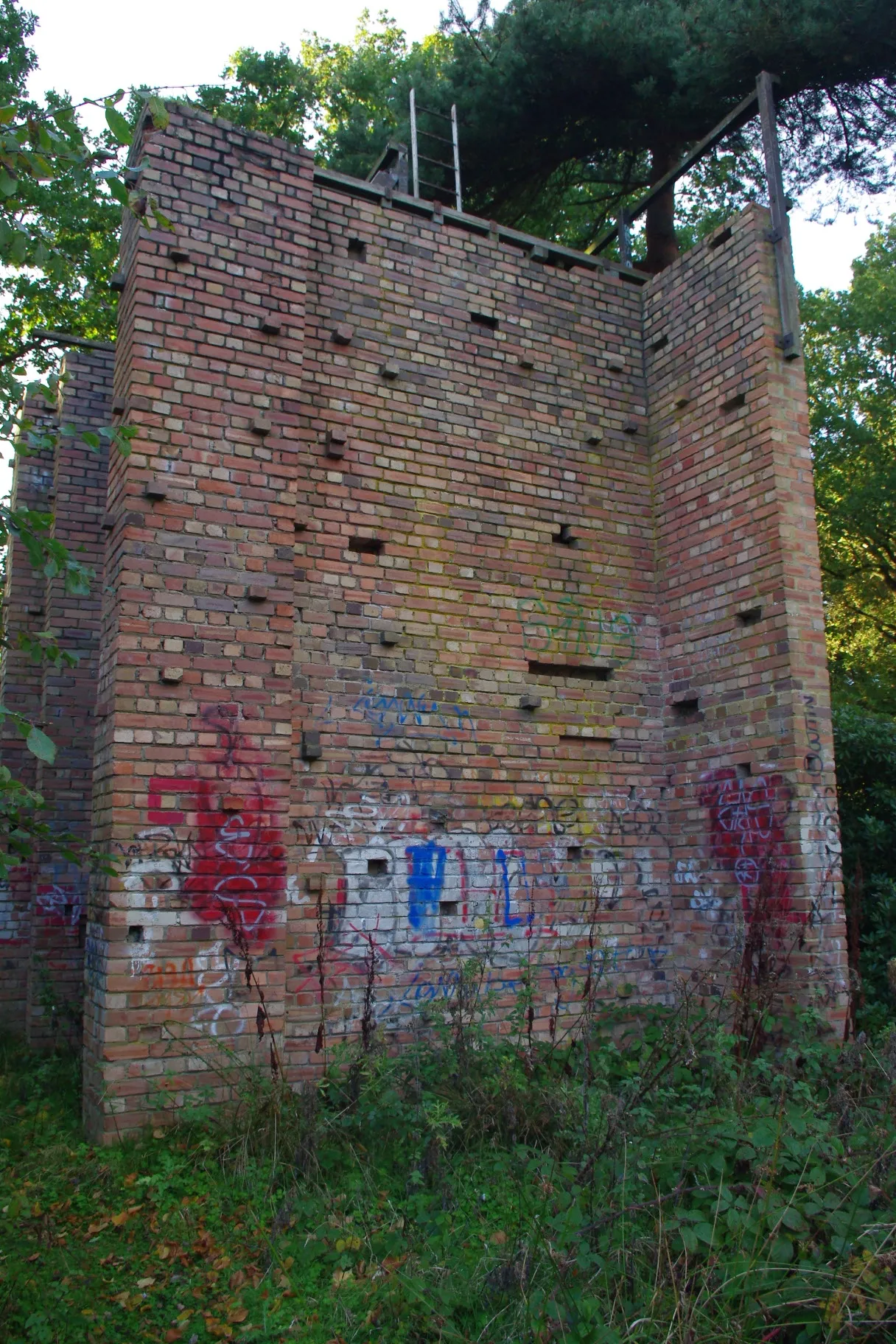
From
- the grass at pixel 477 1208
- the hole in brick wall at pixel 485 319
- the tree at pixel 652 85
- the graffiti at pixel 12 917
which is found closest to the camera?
the grass at pixel 477 1208

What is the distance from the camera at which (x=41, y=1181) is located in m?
4.16

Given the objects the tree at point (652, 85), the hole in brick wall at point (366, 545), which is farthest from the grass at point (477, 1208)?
the tree at point (652, 85)

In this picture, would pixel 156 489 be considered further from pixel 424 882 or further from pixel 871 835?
pixel 871 835

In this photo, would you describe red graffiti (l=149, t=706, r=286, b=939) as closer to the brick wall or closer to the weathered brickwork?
the weathered brickwork

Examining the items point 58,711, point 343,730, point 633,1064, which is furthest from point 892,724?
point 58,711

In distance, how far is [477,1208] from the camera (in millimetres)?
4016

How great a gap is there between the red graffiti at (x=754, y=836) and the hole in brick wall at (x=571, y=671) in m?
1.07

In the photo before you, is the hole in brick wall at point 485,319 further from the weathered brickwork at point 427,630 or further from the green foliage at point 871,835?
the green foliage at point 871,835

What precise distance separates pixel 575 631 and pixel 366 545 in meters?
1.77

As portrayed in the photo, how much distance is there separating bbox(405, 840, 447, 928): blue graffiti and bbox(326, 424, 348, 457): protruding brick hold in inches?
105

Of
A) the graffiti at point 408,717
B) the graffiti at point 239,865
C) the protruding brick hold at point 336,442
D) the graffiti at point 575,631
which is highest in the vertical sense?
the protruding brick hold at point 336,442

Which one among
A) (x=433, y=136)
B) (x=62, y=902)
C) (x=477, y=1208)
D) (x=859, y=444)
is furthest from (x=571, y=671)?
(x=859, y=444)

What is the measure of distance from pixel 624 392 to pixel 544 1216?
613cm

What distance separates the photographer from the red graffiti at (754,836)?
19.2ft
